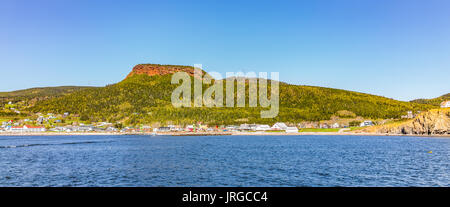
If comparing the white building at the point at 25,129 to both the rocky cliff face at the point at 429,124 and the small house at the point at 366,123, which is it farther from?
the rocky cliff face at the point at 429,124

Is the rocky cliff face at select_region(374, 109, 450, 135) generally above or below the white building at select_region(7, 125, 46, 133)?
above

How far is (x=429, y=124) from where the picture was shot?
429ft

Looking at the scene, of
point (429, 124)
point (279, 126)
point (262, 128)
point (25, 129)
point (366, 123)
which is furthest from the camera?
point (279, 126)

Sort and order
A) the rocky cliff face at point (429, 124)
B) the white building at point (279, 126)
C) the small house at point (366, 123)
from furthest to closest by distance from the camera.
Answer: the white building at point (279, 126) → the small house at point (366, 123) → the rocky cliff face at point (429, 124)

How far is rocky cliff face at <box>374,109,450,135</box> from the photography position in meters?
125

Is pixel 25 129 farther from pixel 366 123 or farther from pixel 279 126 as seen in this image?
pixel 366 123

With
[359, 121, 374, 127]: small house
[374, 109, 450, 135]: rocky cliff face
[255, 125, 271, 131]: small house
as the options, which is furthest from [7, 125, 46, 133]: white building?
[374, 109, 450, 135]: rocky cliff face

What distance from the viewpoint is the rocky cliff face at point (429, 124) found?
12475 centimetres

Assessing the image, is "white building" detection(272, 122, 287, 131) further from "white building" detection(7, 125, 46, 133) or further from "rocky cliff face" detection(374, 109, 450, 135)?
"white building" detection(7, 125, 46, 133)

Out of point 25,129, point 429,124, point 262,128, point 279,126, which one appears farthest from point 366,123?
point 25,129

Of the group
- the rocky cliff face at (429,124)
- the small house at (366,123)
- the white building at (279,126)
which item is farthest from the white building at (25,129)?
the rocky cliff face at (429,124)
